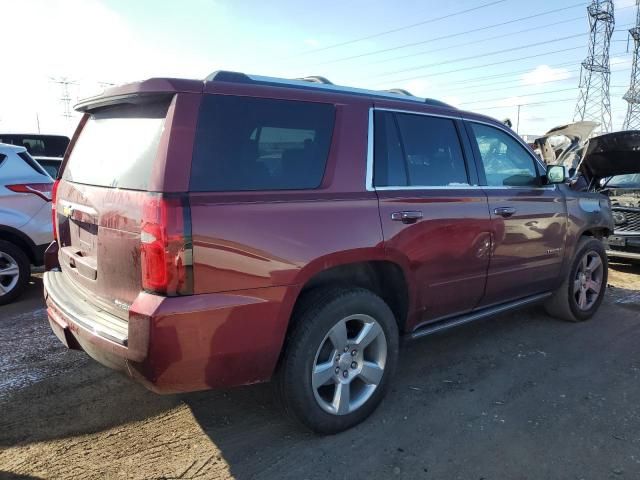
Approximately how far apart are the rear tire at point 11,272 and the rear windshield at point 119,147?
2666mm

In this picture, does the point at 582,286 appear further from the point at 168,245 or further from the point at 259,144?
the point at 168,245

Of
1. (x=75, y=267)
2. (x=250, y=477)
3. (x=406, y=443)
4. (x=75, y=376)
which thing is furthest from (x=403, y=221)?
(x=75, y=376)

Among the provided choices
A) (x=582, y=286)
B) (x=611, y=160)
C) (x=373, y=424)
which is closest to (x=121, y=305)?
(x=373, y=424)

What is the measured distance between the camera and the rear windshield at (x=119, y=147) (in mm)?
2512

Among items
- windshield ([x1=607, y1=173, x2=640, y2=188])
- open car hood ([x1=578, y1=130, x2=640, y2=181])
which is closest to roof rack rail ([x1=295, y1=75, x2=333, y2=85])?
open car hood ([x1=578, y1=130, x2=640, y2=181])

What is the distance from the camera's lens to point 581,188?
16.5 ft

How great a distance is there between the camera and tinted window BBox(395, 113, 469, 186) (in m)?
3.42

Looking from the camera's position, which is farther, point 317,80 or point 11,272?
point 11,272

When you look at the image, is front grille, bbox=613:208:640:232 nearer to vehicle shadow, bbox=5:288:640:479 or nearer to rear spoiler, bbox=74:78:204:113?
vehicle shadow, bbox=5:288:640:479

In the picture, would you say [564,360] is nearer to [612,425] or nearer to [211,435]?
[612,425]

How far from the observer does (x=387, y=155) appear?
10.7 feet

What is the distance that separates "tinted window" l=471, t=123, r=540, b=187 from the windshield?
15.6 ft

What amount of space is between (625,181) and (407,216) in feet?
22.3

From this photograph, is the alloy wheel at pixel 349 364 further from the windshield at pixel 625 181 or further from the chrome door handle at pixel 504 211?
the windshield at pixel 625 181
